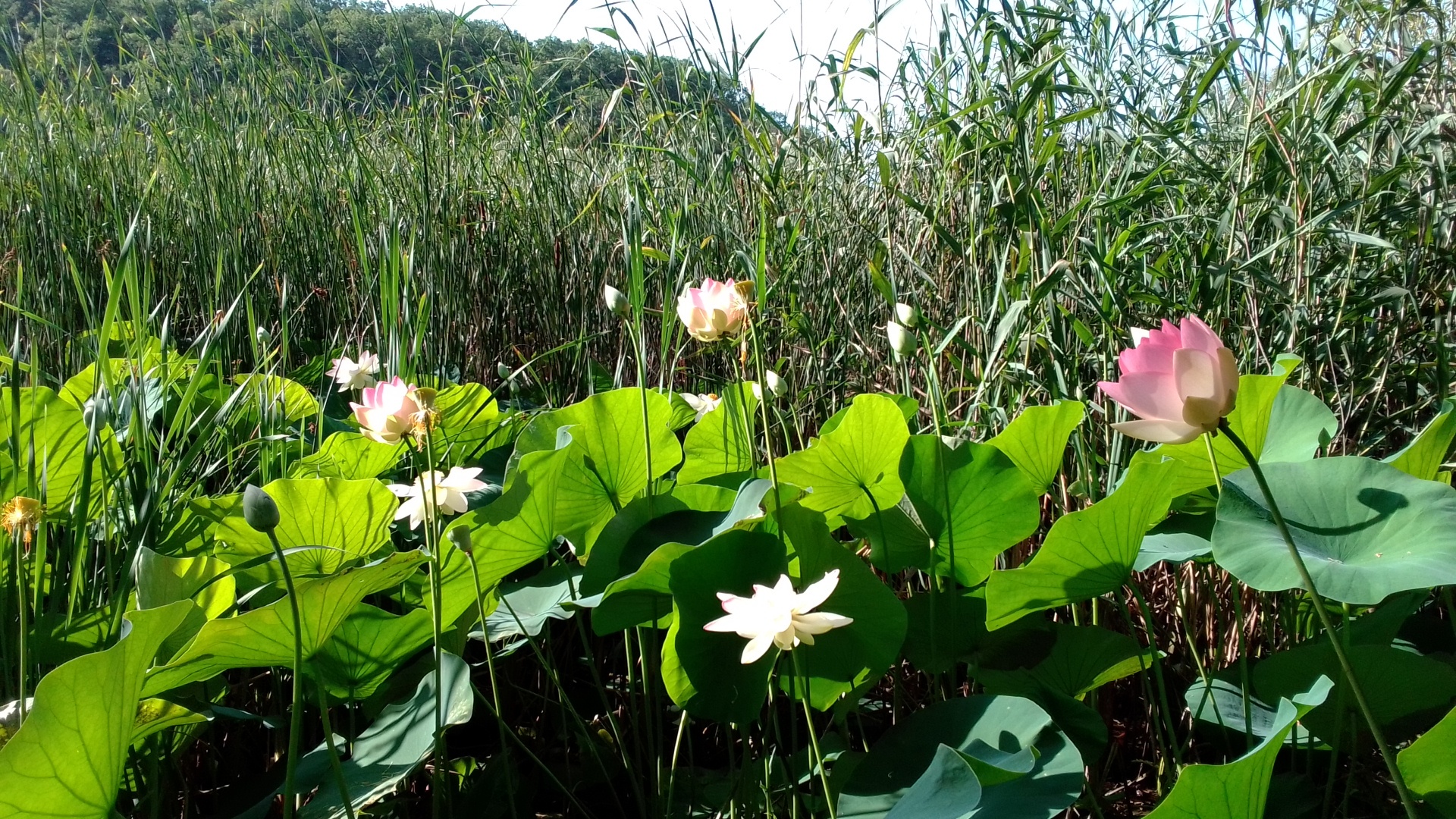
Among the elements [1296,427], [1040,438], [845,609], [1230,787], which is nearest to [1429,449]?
[1296,427]

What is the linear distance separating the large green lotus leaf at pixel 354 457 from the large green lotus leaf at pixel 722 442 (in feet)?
1.18

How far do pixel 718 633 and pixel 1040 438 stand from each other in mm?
391

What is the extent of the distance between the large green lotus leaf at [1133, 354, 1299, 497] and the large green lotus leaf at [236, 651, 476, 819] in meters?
0.65

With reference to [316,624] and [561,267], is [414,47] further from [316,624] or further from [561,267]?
[316,624]

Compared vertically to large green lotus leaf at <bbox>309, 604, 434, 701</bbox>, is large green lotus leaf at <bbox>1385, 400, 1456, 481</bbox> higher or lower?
higher

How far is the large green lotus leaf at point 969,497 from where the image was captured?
2.88 feet

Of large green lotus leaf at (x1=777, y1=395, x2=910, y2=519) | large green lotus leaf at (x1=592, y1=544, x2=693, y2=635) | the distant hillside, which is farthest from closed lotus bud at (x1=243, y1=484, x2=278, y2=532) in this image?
the distant hillside

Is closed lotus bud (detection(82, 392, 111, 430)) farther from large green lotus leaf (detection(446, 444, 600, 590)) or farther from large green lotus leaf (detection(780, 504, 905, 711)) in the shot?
large green lotus leaf (detection(780, 504, 905, 711))

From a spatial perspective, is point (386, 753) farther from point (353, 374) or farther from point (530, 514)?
point (353, 374)

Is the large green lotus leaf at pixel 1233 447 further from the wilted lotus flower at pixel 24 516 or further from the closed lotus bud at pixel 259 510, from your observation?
the wilted lotus flower at pixel 24 516

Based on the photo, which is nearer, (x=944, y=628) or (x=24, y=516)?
(x=24, y=516)

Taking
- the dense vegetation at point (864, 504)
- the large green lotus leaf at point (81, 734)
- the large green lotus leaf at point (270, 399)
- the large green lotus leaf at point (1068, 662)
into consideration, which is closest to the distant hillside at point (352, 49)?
the dense vegetation at point (864, 504)

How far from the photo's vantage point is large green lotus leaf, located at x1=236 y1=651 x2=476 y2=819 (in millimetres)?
736

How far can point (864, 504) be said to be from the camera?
40.4 inches
